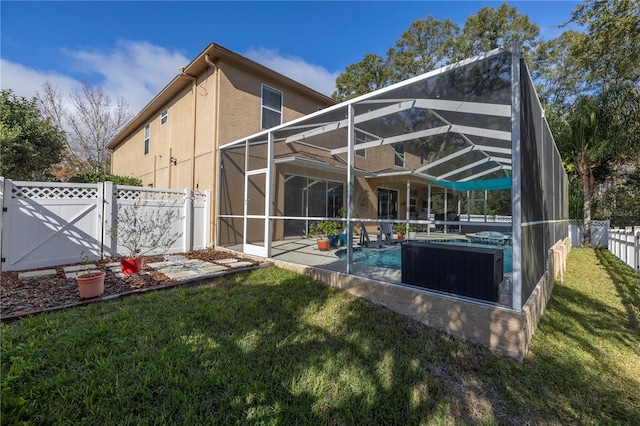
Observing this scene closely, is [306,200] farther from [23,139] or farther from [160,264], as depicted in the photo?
[23,139]

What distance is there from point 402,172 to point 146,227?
29.4 feet

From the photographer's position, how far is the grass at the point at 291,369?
2.03m

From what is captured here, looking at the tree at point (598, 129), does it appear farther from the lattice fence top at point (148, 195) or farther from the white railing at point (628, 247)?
the lattice fence top at point (148, 195)

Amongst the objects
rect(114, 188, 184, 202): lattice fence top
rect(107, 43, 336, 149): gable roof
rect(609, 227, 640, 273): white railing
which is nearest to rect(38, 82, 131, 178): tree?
rect(107, 43, 336, 149): gable roof

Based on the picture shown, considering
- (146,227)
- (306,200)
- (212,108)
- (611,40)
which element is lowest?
(146,227)

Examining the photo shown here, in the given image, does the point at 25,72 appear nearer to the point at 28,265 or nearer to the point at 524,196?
the point at 28,265

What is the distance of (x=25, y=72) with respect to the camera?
1342cm

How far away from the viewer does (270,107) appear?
30.4ft

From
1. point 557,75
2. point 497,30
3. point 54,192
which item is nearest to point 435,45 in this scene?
point 497,30

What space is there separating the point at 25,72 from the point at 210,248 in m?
15.1

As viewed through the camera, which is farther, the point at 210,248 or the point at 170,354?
the point at 210,248

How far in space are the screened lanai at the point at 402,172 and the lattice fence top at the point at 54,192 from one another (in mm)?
2957

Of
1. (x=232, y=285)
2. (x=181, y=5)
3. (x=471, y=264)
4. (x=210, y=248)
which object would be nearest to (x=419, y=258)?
(x=471, y=264)

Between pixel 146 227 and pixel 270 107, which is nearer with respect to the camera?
pixel 146 227
